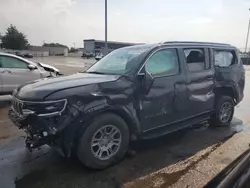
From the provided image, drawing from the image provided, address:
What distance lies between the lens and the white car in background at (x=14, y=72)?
8664 millimetres

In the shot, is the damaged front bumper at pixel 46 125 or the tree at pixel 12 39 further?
the tree at pixel 12 39

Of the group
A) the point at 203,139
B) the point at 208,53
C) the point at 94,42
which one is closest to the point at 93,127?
the point at 203,139

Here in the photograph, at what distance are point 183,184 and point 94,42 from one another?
83.6 metres

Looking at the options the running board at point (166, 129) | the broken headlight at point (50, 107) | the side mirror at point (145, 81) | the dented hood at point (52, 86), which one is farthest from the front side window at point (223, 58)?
the broken headlight at point (50, 107)

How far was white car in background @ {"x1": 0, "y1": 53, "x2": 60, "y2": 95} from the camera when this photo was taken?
8664 mm

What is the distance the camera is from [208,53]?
5520 mm

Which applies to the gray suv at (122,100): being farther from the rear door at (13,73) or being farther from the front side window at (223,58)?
the rear door at (13,73)

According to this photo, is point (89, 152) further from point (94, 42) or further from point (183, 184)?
point (94, 42)

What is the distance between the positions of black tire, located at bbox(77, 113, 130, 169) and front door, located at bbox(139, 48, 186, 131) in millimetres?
414

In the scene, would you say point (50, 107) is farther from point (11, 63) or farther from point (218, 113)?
point (11, 63)

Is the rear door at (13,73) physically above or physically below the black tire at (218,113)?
above

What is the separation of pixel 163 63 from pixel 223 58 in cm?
201

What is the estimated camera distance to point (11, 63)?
8859 millimetres

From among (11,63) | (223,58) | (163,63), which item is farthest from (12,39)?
(163,63)
